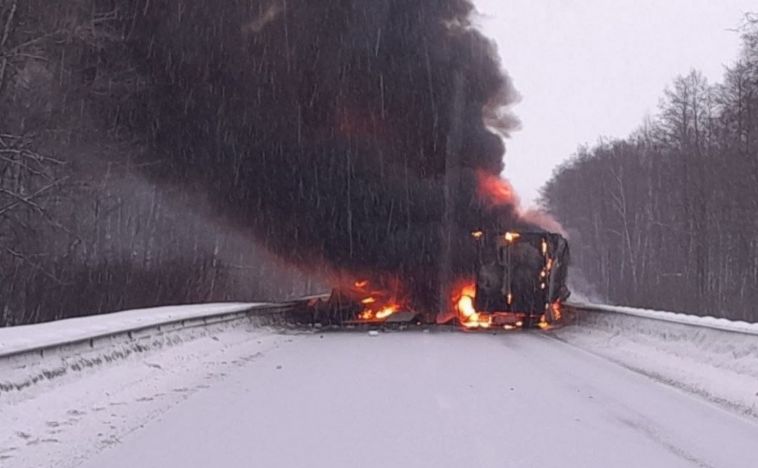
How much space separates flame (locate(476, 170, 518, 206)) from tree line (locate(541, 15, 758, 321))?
9.81 meters

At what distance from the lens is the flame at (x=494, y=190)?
33688 mm

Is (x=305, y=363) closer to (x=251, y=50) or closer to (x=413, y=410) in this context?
(x=413, y=410)

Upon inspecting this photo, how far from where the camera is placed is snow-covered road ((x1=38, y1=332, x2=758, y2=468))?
7.21m

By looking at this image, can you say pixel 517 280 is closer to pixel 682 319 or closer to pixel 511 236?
pixel 511 236

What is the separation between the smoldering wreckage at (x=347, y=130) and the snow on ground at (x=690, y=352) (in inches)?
447

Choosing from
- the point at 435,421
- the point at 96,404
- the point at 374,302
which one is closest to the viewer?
the point at 435,421

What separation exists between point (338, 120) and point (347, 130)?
0.51 meters

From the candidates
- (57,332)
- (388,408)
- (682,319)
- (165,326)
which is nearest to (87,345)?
(57,332)

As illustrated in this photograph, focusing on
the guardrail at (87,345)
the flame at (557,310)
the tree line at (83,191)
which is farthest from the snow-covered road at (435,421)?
the flame at (557,310)

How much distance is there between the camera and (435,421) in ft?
29.2

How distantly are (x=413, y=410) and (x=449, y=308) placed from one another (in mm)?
22196

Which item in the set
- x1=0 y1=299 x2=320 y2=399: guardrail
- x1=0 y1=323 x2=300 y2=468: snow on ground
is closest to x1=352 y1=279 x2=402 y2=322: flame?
x1=0 y1=299 x2=320 y2=399: guardrail

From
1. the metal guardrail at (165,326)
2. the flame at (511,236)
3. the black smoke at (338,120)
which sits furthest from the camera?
the black smoke at (338,120)

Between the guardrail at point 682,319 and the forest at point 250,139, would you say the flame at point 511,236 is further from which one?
the forest at point 250,139
